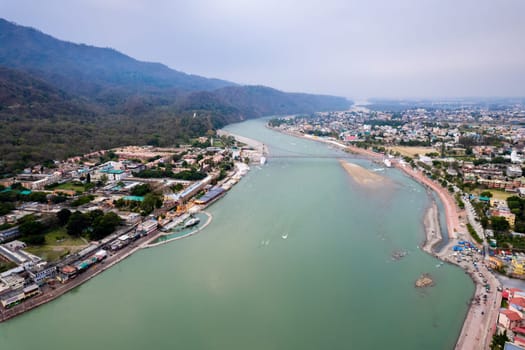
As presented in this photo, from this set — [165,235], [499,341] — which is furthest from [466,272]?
[165,235]

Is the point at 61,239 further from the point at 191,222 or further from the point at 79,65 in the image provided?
the point at 79,65

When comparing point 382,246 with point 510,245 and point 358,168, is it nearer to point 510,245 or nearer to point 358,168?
point 510,245

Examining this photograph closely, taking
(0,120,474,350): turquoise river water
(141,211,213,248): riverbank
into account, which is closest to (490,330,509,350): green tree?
(0,120,474,350): turquoise river water

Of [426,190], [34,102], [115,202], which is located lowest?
[426,190]

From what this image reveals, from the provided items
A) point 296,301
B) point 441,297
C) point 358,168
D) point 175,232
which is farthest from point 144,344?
point 358,168

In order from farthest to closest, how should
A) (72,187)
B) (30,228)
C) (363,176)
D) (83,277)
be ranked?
(363,176), (72,187), (30,228), (83,277)

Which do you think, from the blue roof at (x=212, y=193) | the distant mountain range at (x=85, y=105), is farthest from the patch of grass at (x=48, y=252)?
the distant mountain range at (x=85, y=105)
